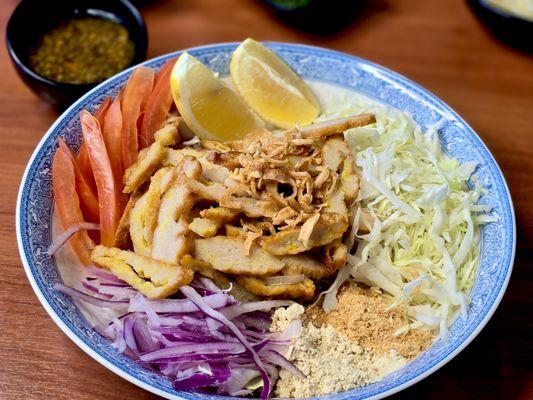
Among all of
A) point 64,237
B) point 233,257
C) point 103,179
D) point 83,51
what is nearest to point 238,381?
point 233,257

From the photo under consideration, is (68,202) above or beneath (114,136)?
beneath

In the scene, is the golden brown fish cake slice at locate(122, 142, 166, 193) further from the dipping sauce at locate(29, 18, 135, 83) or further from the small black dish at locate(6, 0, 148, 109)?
the dipping sauce at locate(29, 18, 135, 83)

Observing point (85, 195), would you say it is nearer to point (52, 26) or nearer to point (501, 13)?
point (52, 26)

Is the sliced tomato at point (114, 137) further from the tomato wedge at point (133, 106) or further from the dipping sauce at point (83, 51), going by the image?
the dipping sauce at point (83, 51)

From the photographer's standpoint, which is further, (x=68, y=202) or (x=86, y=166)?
(x=86, y=166)

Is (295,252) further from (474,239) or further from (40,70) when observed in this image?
(40,70)

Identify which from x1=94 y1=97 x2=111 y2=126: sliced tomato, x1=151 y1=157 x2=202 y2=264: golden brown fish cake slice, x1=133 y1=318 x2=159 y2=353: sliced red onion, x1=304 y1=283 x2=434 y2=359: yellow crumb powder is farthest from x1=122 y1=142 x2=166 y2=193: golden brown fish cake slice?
x1=304 y1=283 x2=434 y2=359: yellow crumb powder

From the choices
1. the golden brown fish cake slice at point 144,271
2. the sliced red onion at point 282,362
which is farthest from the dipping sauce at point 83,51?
the sliced red onion at point 282,362
